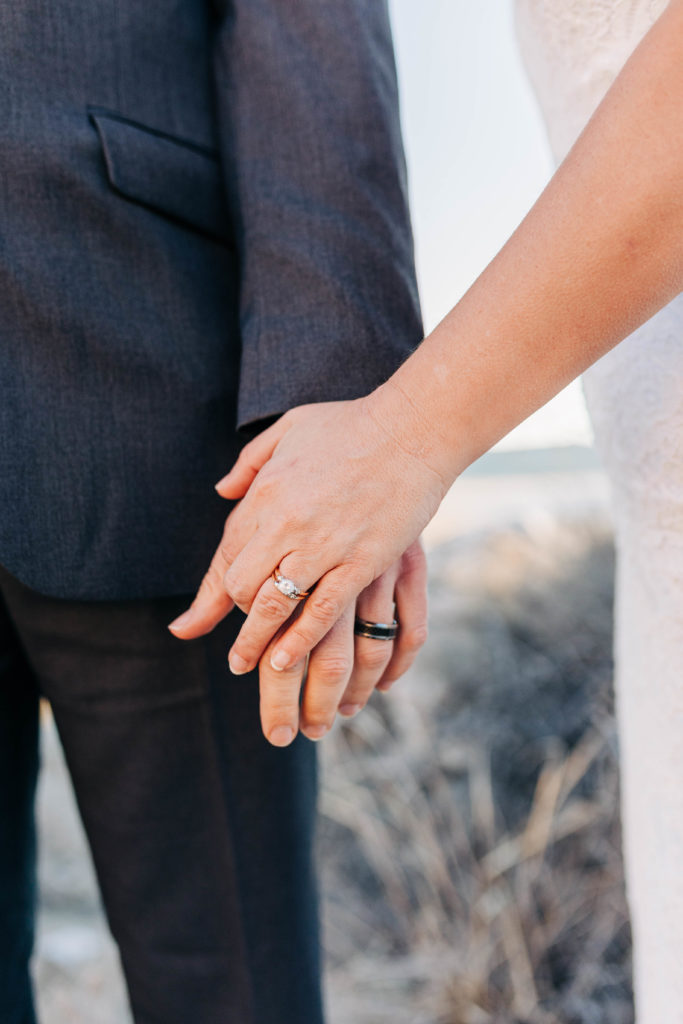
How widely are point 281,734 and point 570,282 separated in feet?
1.39

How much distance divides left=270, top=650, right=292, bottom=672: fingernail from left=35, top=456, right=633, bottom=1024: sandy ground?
1.05 m

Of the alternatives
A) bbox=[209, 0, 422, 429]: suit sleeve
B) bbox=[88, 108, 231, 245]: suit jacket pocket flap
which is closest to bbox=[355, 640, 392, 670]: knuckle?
bbox=[209, 0, 422, 429]: suit sleeve

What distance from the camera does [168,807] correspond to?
0.74 meters

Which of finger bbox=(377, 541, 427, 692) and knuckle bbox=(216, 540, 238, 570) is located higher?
knuckle bbox=(216, 540, 238, 570)

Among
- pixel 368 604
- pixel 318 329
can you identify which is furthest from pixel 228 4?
pixel 368 604

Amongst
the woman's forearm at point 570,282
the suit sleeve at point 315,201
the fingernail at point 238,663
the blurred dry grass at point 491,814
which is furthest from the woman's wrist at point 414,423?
the blurred dry grass at point 491,814

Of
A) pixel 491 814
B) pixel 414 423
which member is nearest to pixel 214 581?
pixel 414 423

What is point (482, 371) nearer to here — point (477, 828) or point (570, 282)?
point (570, 282)

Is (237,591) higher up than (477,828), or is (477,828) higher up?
(237,591)

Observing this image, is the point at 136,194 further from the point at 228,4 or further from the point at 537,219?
the point at 537,219

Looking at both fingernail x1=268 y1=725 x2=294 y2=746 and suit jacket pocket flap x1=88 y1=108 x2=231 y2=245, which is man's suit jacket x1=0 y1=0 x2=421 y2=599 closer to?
suit jacket pocket flap x1=88 y1=108 x2=231 y2=245

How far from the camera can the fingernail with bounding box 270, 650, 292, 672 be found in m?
0.57

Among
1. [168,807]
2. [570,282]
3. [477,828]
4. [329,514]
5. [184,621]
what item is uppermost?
[570,282]

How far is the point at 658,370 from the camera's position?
58 cm
